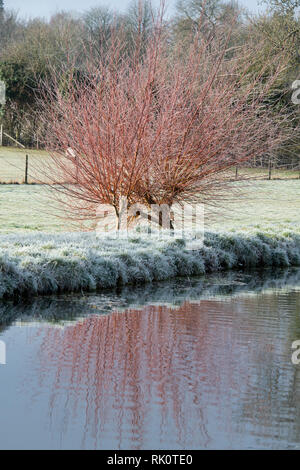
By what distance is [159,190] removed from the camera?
12.3 m

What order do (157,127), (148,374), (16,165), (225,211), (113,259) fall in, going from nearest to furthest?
1. (148,374)
2. (113,259)
3. (157,127)
4. (225,211)
5. (16,165)

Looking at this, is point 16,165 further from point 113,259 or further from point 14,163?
point 113,259

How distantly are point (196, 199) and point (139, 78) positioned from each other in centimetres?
248

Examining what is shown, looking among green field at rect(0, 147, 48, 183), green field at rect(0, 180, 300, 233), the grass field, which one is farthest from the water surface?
the grass field

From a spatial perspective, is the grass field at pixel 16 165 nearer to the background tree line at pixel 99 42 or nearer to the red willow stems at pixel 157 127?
the background tree line at pixel 99 42

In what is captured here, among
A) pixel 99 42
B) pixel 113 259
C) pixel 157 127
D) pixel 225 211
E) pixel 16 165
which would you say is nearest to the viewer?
pixel 113 259

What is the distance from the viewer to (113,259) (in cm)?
A: 1028

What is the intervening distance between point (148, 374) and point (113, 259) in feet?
15.5

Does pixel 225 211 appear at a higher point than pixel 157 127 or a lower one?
lower

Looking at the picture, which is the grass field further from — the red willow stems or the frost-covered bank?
the red willow stems

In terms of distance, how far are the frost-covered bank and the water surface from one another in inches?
19.0

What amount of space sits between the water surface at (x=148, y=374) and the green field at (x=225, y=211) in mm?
3865

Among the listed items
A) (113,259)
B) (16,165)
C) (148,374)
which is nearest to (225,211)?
(113,259)

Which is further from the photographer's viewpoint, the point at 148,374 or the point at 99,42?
the point at 99,42
